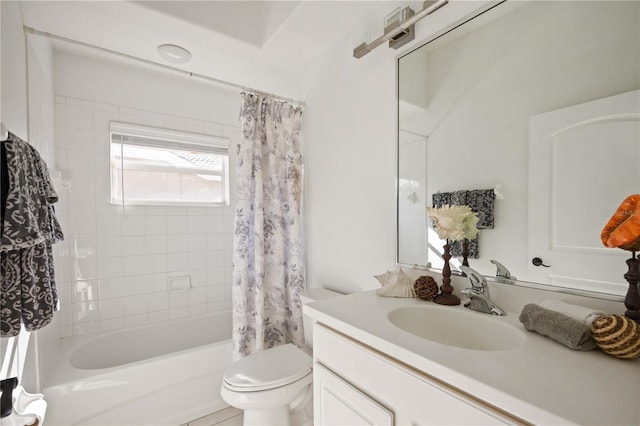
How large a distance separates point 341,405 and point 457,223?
76 centimetres

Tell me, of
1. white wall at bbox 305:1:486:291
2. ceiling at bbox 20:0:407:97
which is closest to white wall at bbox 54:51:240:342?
ceiling at bbox 20:0:407:97

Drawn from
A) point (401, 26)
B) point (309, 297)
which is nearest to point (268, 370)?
point (309, 297)

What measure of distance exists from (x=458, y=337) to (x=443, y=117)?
0.89 meters

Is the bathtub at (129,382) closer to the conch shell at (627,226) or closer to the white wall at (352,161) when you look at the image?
the white wall at (352,161)

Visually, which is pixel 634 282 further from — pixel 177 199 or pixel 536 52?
pixel 177 199

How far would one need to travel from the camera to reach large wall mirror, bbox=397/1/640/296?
2.62 feet

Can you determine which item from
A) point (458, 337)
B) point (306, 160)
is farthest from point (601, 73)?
point (306, 160)

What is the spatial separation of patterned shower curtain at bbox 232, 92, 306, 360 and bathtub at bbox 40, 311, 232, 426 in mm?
296

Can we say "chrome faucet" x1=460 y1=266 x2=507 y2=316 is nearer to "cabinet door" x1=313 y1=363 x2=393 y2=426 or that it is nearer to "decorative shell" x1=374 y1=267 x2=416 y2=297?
"decorative shell" x1=374 y1=267 x2=416 y2=297

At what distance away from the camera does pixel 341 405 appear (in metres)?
0.91

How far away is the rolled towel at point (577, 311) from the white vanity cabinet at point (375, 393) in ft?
1.17

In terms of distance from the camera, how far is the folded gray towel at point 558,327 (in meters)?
0.66

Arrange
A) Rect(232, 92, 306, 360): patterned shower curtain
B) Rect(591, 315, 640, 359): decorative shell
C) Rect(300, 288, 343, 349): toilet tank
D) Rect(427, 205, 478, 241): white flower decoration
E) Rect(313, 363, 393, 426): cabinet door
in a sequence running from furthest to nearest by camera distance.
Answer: Rect(232, 92, 306, 360): patterned shower curtain → Rect(300, 288, 343, 349): toilet tank → Rect(427, 205, 478, 241): white flower decoration → Rect(313, 363, 393, 426): cabinet door → Rect(591, 315, 640, 359): decorative shell

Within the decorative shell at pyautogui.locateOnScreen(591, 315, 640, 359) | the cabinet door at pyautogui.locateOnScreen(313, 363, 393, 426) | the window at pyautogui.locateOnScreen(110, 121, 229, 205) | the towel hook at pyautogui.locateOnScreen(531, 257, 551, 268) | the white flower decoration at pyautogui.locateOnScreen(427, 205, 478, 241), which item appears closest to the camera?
the decorative shell at pyautogui.locateOnScreen(591, 315, 640, 359)
